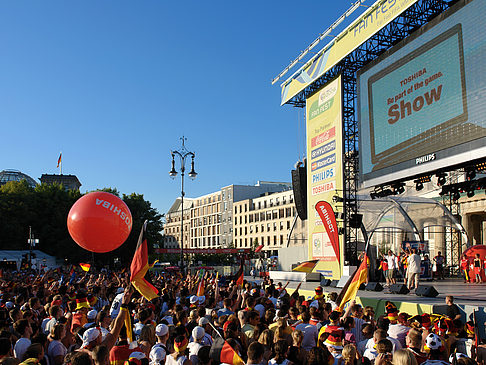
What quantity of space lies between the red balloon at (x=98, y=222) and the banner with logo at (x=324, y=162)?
16.7 metres

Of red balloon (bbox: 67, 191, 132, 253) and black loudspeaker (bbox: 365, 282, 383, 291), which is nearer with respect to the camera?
red balloon (bbox: 67, 191, 132, 253)

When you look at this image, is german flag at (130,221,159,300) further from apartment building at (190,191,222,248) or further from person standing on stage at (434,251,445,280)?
apartment building at (190,191,222,248)

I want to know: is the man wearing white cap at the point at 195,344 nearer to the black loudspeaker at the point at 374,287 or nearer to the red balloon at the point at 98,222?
the red balloon at the point at 98,222

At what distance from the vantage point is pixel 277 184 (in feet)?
358

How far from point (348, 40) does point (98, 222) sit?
19.2 meters

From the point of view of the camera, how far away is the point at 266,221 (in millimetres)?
92125

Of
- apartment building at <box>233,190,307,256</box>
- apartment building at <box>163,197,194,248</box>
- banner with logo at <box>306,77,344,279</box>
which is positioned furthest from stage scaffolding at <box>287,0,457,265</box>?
apartment building at <box>163,197,194,248</box>

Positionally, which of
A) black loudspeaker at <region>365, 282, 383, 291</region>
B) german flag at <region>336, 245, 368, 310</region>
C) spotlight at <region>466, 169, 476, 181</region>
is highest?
spotlight at <region>466, 169, 476, 181</region>

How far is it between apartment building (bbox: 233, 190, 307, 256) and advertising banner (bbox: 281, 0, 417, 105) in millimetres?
Answer: 49069

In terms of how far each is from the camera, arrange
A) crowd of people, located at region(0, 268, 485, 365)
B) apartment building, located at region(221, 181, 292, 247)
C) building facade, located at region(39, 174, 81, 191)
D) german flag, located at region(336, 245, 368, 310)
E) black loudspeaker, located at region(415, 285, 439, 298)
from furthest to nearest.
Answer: building facade, located at region(39, 174, 81, 191), apartment building, located at region(221, 181, 292, 247), black loudspeaker, located at region(415, 285, 439, 298), german flag, located at region(336, 245, 368, 310), crowd of people, located at region(0, 268, 485, 365)

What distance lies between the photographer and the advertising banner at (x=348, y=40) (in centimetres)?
2125

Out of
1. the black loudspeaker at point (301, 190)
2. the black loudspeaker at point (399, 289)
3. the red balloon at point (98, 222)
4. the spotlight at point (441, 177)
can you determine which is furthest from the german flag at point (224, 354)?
the black loudspeaker at point (301, 190)

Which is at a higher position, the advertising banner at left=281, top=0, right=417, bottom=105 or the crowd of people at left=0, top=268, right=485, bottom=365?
the advertising banner at left=281, top=0, right=417, bottom=105

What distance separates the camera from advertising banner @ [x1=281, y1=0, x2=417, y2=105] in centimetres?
2125
